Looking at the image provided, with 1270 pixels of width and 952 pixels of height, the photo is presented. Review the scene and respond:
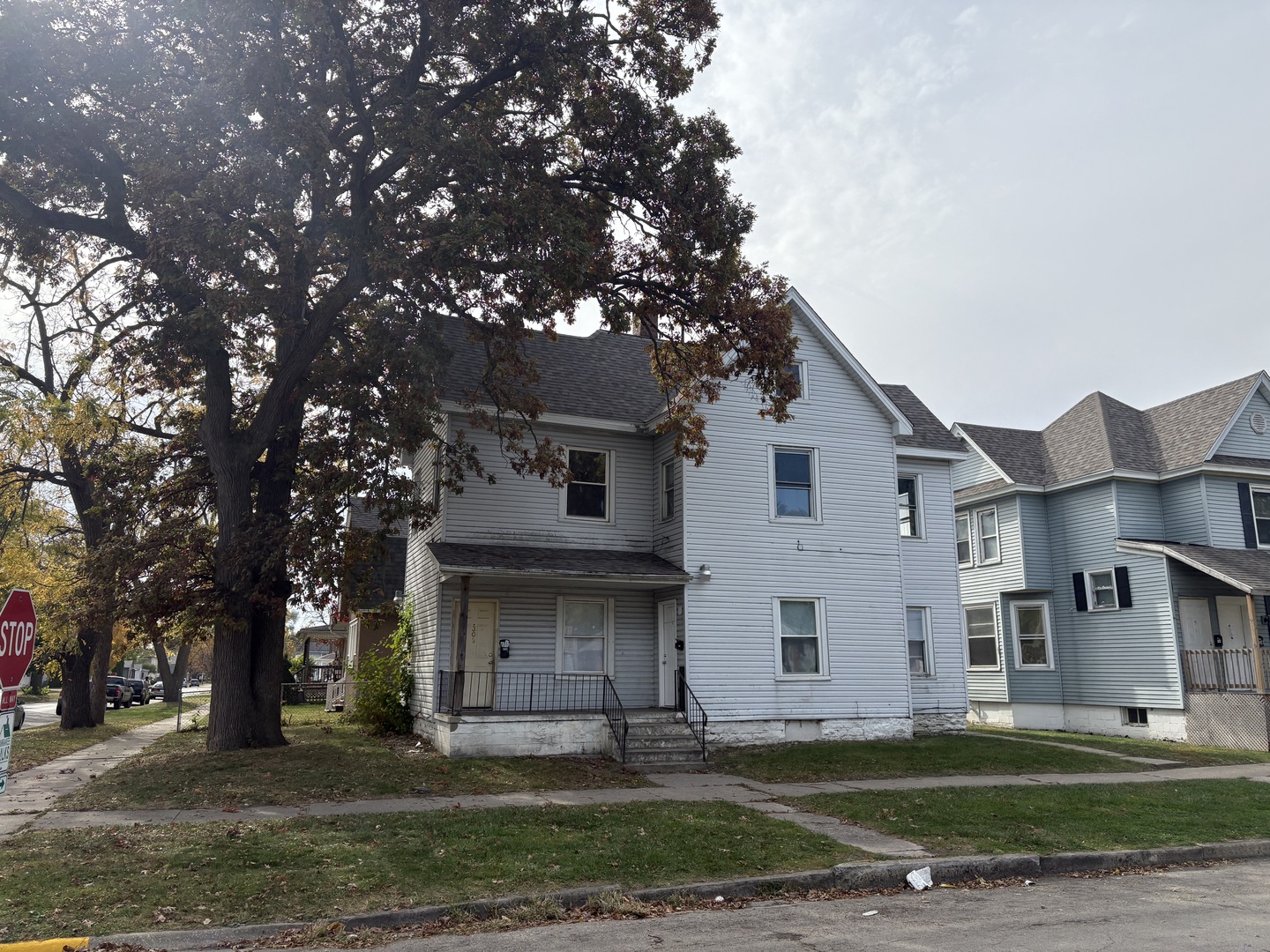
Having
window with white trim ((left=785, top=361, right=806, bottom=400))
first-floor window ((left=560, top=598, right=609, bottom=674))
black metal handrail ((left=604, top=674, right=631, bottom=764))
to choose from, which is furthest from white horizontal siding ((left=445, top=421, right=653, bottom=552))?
window with white trim ((left=785, top=361, right=806, bottom=400))

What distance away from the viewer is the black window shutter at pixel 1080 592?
82.3 ft

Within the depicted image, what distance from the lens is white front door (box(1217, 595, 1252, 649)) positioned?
23203 mm

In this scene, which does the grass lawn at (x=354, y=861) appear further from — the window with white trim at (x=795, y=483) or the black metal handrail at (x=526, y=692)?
the window with white trim at (x=795, y=483)

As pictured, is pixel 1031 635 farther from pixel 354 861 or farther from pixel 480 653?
pixel 354 861

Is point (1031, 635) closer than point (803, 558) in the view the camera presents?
No

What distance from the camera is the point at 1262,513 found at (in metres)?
24.3

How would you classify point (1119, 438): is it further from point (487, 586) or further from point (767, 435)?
point (487, 586)

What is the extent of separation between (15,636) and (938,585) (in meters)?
20.0

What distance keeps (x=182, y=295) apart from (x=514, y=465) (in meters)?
6.64

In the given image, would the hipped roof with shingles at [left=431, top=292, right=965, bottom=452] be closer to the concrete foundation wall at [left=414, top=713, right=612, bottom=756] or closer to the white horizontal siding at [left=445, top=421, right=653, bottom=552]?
the white horizontal siding at [left=445, top=421, right=653, bottom=552]

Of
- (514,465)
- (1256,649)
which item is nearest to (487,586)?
(514,465)

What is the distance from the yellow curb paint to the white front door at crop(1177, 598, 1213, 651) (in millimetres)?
24242

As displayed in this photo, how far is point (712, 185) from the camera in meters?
15.5

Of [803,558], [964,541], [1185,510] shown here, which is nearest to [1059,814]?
[803,558]
